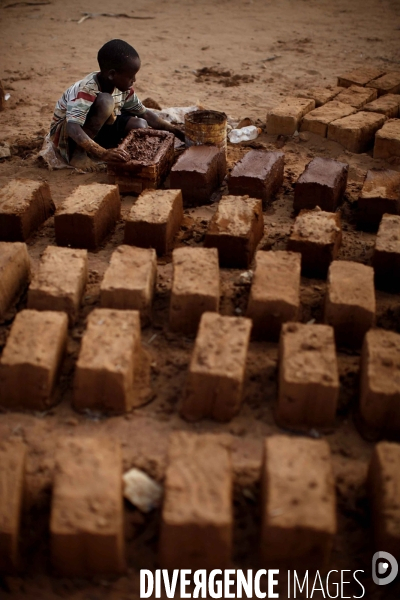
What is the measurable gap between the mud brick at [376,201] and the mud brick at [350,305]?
1.21 meters

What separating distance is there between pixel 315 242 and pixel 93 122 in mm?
2591

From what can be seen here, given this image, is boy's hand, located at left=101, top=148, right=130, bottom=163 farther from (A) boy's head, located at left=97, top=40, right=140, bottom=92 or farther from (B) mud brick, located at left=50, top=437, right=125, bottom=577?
(B) mud brick, located at left=50, top=437, right=125, bottom=577

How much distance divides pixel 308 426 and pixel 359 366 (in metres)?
0.50

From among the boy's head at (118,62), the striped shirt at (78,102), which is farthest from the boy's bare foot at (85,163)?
the boy's head at (118,62)

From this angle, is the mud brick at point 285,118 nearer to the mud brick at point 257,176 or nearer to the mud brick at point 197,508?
the mud brick at point 257,176

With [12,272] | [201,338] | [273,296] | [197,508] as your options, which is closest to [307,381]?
[201,338]

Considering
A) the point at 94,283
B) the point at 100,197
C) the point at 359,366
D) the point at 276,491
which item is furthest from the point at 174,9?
the point at 276,491

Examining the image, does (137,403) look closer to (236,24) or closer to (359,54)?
(359,54)

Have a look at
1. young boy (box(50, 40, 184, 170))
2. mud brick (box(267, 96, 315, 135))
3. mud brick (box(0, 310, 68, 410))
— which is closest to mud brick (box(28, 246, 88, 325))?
mud brick (box(0, 310, 68, 410))

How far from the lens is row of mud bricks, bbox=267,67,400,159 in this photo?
233 inches

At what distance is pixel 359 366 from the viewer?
10.9 ft

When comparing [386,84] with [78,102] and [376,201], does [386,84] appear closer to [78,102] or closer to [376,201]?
[376,201]

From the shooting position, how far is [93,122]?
554cm

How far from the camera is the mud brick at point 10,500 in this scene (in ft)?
7.54
